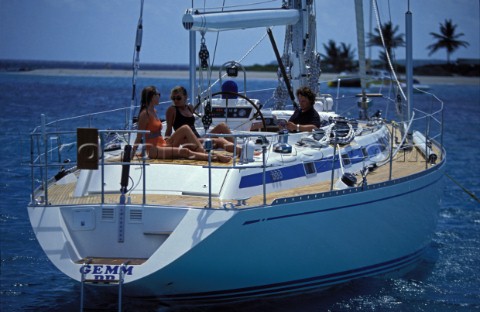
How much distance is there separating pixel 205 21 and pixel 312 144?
89.2 inches

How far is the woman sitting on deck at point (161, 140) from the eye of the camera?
10.7 m

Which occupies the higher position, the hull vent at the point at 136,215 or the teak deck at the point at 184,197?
the teak deck at the point at 184,197

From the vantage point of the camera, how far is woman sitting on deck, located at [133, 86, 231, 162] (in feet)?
35.2

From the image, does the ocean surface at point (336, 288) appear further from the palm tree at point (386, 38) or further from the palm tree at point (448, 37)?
the palm tree at point (448, 37)

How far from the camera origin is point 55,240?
942 centimetres

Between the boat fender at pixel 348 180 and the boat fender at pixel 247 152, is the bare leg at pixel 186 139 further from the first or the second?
the boat fender at pixel 348 180

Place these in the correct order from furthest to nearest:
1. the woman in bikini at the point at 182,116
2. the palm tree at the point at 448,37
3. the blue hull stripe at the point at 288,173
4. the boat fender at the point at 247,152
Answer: the palm tree at the point at 448,37 → the woman in bikini at the point at 182,116 → the boat fender at the point at 247,152 → the blue hull stripe at the point at 288,173

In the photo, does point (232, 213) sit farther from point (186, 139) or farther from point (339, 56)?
point (339, 56)

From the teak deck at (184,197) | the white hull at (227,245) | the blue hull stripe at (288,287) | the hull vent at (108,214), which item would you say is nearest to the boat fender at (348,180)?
the white hull at (227,245)

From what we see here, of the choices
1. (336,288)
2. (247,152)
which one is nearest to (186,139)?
(247,152)

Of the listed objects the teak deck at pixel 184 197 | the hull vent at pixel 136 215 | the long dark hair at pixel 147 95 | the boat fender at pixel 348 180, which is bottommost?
the hull vent at pixel 136 215

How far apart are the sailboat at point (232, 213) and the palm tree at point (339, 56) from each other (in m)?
88.6

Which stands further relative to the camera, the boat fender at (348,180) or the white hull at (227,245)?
the boat fender at (348,180)

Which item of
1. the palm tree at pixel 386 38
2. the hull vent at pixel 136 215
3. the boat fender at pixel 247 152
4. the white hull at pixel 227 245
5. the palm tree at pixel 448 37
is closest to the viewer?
the white hull at pixel 227 245
